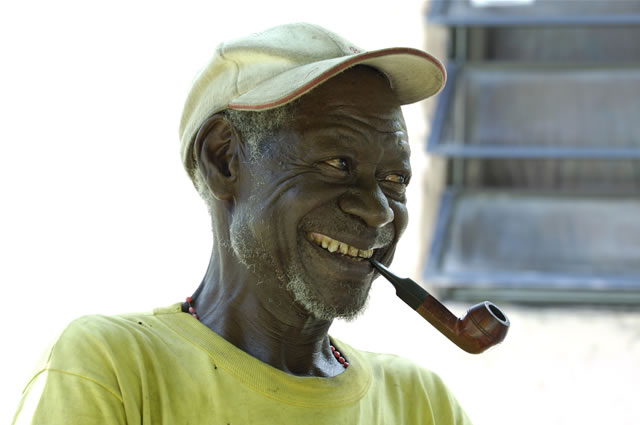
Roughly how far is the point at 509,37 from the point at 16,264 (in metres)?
2.32

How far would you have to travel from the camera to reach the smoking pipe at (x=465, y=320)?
137cm

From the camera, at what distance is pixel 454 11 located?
4.23 m

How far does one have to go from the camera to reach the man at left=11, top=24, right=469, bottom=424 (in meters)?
1.35

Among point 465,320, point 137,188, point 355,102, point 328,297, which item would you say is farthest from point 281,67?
point 137,188

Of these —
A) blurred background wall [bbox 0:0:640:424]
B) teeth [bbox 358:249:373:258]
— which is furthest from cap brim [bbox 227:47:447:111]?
blurred background wall [bbox 0:0:640:424]

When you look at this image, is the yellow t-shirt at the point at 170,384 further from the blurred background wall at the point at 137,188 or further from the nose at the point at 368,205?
the blurred background wall at the point at 137,188

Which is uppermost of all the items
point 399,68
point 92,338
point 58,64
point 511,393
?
point 399,68

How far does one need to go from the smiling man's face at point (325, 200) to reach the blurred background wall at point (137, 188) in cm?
251

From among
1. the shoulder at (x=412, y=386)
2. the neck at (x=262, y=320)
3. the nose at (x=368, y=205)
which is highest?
the nose at (x=368, y=205)

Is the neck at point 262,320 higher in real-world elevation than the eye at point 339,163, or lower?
lower

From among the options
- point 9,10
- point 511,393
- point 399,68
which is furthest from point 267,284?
point 9,10

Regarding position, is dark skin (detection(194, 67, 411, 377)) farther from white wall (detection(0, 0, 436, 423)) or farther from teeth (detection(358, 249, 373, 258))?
white wall (detection(0, 0, 436, 423))

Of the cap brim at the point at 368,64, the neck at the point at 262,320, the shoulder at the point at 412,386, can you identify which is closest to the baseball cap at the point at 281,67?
the cap brim at the point at 368,64

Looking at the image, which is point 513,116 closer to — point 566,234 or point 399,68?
point 566,234
